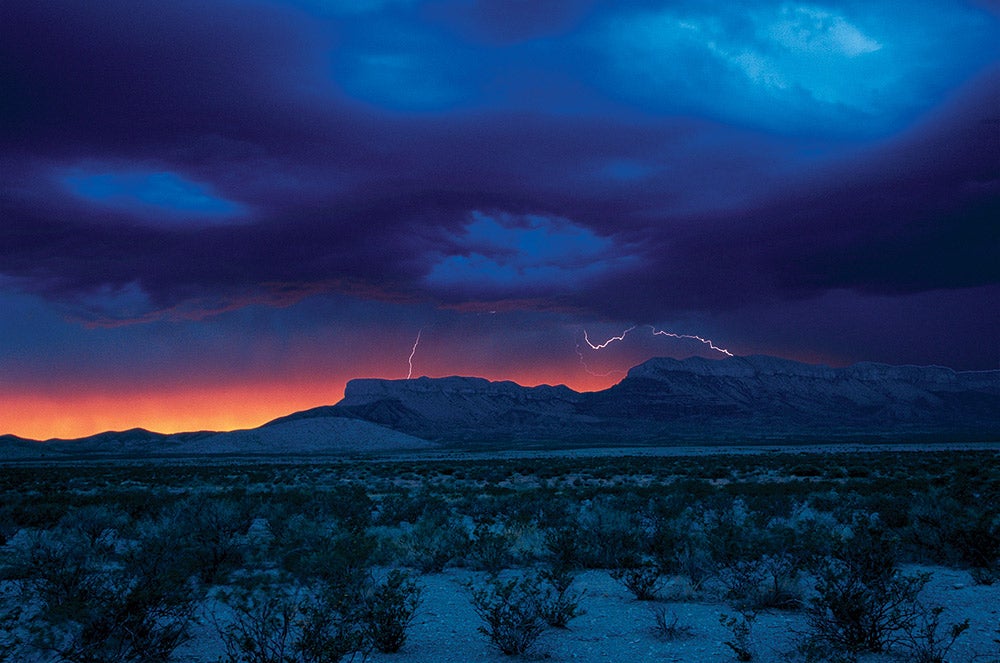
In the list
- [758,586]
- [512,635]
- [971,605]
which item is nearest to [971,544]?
[971,605]

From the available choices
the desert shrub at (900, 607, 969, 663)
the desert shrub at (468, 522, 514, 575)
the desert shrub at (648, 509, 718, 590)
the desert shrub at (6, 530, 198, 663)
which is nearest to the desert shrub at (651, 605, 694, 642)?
the desert shrub at (648, 509, 718, 590)

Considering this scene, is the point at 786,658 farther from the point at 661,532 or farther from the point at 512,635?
the point at 661,532

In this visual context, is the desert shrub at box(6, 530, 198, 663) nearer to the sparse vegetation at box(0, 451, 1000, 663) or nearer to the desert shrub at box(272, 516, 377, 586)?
the sparse vegetation at box(0, 451, 1000, 663)

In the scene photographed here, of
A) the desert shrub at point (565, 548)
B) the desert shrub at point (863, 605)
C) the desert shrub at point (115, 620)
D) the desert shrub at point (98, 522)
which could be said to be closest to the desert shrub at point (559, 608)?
the desert shrub at point (565, 548)

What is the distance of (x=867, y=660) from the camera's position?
7.55 m

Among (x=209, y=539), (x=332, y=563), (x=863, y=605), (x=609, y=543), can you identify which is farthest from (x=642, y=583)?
(x=209, y=539)

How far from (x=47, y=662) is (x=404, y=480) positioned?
3523 centimetres

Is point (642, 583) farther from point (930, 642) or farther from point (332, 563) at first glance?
point (332, 563)

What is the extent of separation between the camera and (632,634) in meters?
8.89

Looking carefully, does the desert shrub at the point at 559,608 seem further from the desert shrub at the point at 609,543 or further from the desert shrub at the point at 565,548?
the desert shrub at the point at 565,548

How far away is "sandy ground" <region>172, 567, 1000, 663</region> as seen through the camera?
7.99m

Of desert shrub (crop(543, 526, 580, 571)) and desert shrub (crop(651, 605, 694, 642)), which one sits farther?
desert shrub (crop(543, 526, 580, 571))

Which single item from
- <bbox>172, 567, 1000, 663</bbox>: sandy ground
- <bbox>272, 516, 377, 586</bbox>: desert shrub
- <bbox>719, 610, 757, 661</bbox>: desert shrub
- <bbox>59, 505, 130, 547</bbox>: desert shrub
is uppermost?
<bbox>272, 516, 377, 586</bbox>: desert shrub

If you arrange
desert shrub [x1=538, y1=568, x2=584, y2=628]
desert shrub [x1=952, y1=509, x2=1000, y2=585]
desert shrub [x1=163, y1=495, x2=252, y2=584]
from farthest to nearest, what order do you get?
1. desert shrub [x1=163, y1=495, x2=252, y2=584]
2. desert shrub [x1=952, y1=509, x2=1000, y2=585]
3. desert shrub [x1=538, y1=568, x2=584, y2=628]
